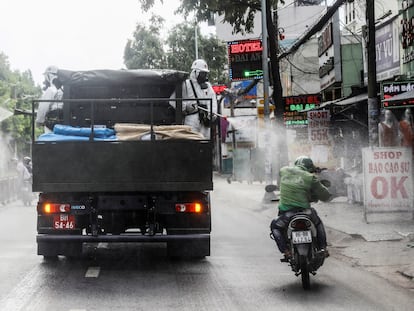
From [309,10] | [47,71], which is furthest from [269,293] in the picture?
[309,10]

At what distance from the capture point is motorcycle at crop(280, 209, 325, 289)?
25.2 feet

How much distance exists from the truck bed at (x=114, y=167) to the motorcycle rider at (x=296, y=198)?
4.29 ft

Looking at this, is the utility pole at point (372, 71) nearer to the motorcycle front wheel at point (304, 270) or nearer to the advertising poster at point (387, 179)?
the advertising poster at point (387, 179)

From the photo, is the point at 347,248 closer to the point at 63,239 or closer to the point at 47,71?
the point at 63,239

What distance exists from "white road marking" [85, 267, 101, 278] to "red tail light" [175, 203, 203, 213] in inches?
52.2

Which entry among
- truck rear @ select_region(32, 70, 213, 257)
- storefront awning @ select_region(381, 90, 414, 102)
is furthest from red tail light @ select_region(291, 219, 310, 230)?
storefront awning @ select_region(381, 90, 414, 102)

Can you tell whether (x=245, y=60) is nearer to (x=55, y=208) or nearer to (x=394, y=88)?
(x=394, y=88)

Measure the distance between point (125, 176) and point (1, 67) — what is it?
9333 cm

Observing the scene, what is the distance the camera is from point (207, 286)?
315 inches

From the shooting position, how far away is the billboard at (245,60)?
27144mm

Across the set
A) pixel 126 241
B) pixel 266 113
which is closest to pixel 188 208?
pixel 126 241

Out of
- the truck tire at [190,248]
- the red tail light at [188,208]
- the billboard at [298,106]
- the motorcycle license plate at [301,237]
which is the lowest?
the truck tire at [190,248]

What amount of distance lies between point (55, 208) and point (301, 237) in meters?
3.50

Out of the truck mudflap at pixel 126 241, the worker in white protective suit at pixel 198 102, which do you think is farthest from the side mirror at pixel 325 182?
the worker in white protective suit at pixel 198 102
